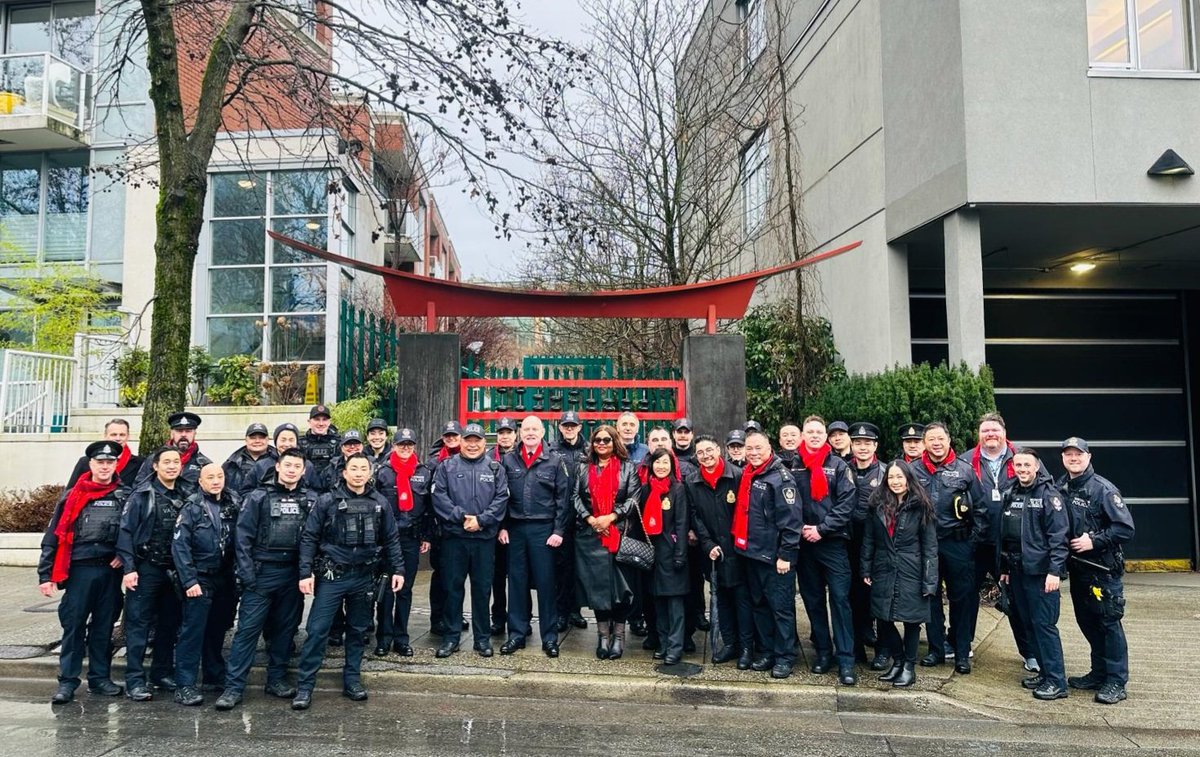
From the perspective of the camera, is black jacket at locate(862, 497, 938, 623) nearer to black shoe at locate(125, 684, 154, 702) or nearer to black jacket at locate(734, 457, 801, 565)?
black jacket at locate(734, 457, 801, 565)

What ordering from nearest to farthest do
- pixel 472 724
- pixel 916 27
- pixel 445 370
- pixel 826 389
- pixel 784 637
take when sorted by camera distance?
pixel 472 724
pixel 784 637
pixel 445 370
pixel 916 27
pixel 826 389

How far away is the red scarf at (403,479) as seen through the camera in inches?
284

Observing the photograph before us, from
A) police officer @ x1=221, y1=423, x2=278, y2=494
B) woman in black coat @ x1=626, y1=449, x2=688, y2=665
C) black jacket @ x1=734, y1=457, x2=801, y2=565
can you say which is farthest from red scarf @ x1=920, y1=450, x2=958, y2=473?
police officer @ x1=221, y1=423, x2=278, y2=494

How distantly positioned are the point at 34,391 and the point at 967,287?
14376 millimetres

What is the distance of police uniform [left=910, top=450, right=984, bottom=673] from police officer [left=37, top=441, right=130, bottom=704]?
6.53m

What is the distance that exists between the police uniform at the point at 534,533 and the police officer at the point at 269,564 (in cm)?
183

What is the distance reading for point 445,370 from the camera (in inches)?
378

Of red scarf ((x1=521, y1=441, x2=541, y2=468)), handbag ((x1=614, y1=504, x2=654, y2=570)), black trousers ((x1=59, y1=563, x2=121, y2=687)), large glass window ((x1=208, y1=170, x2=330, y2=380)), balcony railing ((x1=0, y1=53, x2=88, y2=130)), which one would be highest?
balcony railing ((x1=0, y1=53, x2=88, y2=130))

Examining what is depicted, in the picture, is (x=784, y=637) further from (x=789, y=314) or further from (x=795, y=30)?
(x=795, y=30)

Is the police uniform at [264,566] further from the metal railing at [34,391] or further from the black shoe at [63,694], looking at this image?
the metal railing at [34,391]

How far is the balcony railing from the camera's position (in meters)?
17.2

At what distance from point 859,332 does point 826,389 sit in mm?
1118

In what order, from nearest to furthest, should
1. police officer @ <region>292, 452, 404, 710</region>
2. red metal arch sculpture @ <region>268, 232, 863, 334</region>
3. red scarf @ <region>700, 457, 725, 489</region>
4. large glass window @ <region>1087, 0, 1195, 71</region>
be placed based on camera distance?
1. police officer @ <region>292, 452, 404, 710</region>
2. red scarf @ <region>700, 457, 725, 489</region>
3. red metal arch sculpture @ <region>268, 232, 863, 334</region>
4. large glass window @ <region>1087, 0, 1195, 71</region>

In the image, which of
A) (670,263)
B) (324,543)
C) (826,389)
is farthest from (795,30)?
(324,543)
